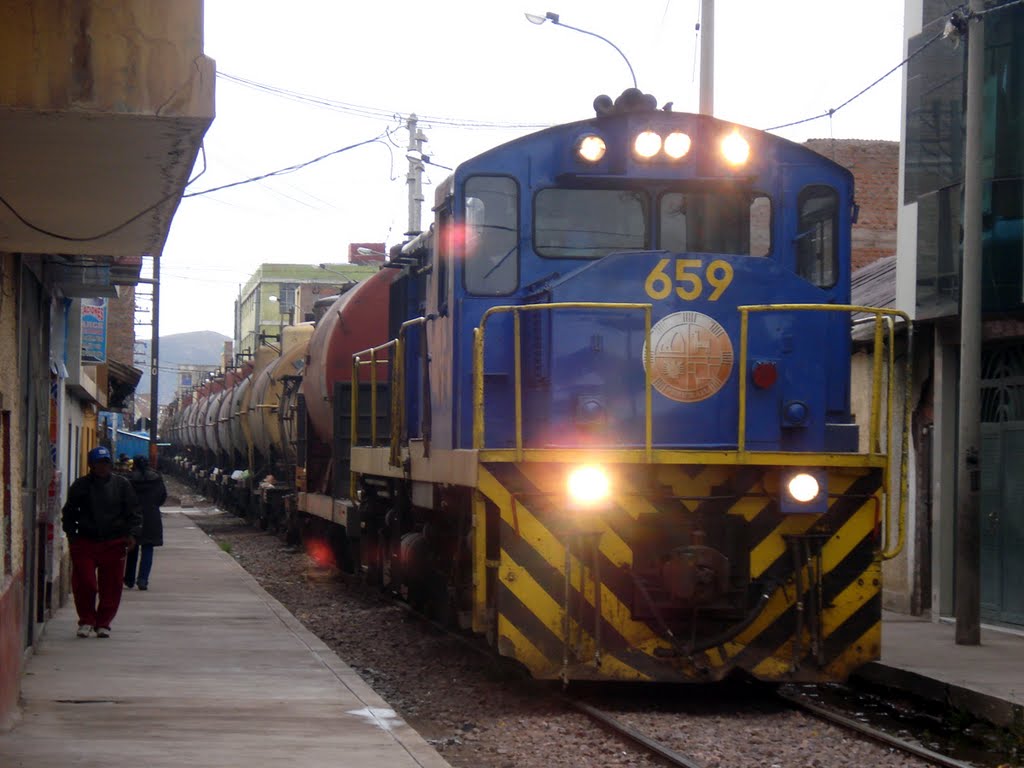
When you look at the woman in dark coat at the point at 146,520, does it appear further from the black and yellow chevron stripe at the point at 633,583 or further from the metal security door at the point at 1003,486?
the metal security door at the point at 1003,486

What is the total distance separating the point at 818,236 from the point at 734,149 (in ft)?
2.98

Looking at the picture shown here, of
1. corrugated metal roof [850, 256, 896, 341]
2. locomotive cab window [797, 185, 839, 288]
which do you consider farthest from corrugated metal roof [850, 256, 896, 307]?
locomotive cab window [797, 185, 839, 288]

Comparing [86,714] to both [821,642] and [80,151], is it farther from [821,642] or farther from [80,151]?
[821,642]

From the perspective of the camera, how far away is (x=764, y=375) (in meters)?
A: 9.59

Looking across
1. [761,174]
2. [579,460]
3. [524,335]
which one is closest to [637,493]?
[579,460]

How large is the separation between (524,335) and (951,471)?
6724mm

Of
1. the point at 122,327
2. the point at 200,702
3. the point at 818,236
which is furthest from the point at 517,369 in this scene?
the point at 122,327

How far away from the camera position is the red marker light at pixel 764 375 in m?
9.58

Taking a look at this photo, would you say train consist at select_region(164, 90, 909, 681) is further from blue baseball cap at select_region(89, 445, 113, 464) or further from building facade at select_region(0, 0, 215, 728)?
blue baseball cap at select_region(89, 445, 113, 464)

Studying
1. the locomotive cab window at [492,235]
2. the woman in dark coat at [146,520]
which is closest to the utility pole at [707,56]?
the woman in dark coat at [146,520]

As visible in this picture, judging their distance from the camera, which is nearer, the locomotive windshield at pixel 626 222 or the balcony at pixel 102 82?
the balcony at pixel 102 82

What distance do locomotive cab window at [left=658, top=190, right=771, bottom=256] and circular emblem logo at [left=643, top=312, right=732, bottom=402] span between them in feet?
2.27

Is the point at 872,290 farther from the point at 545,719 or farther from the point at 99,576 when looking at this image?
the point at 545,719

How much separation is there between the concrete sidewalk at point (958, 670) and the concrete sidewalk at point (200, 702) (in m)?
3.78
